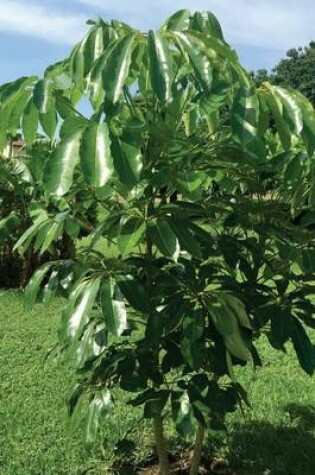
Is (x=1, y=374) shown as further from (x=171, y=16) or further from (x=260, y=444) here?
(x=171, y=16)

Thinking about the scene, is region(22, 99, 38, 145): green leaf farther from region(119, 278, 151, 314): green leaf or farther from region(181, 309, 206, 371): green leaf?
region(181, 309, 206, 371): green leaf

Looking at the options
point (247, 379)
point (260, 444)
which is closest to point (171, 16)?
point (260, 444)

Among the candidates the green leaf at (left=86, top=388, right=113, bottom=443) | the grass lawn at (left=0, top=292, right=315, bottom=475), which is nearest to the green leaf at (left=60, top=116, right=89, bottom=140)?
the green leaf at (left=86, top=388, right=113, bottom=443)

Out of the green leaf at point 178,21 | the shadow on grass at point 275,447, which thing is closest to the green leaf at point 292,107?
the green leaf at point 178,21

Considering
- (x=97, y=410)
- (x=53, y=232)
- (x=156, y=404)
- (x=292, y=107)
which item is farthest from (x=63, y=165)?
(x=97, y=410)

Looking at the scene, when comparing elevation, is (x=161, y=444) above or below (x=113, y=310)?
below

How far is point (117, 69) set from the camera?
1398 millimetres

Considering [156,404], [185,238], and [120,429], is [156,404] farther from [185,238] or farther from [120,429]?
[120,429]

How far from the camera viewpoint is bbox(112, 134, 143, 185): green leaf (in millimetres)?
1452

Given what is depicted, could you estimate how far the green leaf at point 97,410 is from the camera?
229 centimetres

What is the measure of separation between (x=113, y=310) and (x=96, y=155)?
20.6 inches

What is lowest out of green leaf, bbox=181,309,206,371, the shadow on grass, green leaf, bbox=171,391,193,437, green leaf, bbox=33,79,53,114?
the shadow on grass

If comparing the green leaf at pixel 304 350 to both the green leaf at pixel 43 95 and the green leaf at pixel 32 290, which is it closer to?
the green leaf at pixel 32 290

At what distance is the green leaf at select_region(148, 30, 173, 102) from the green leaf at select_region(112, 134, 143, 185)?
141 mm
